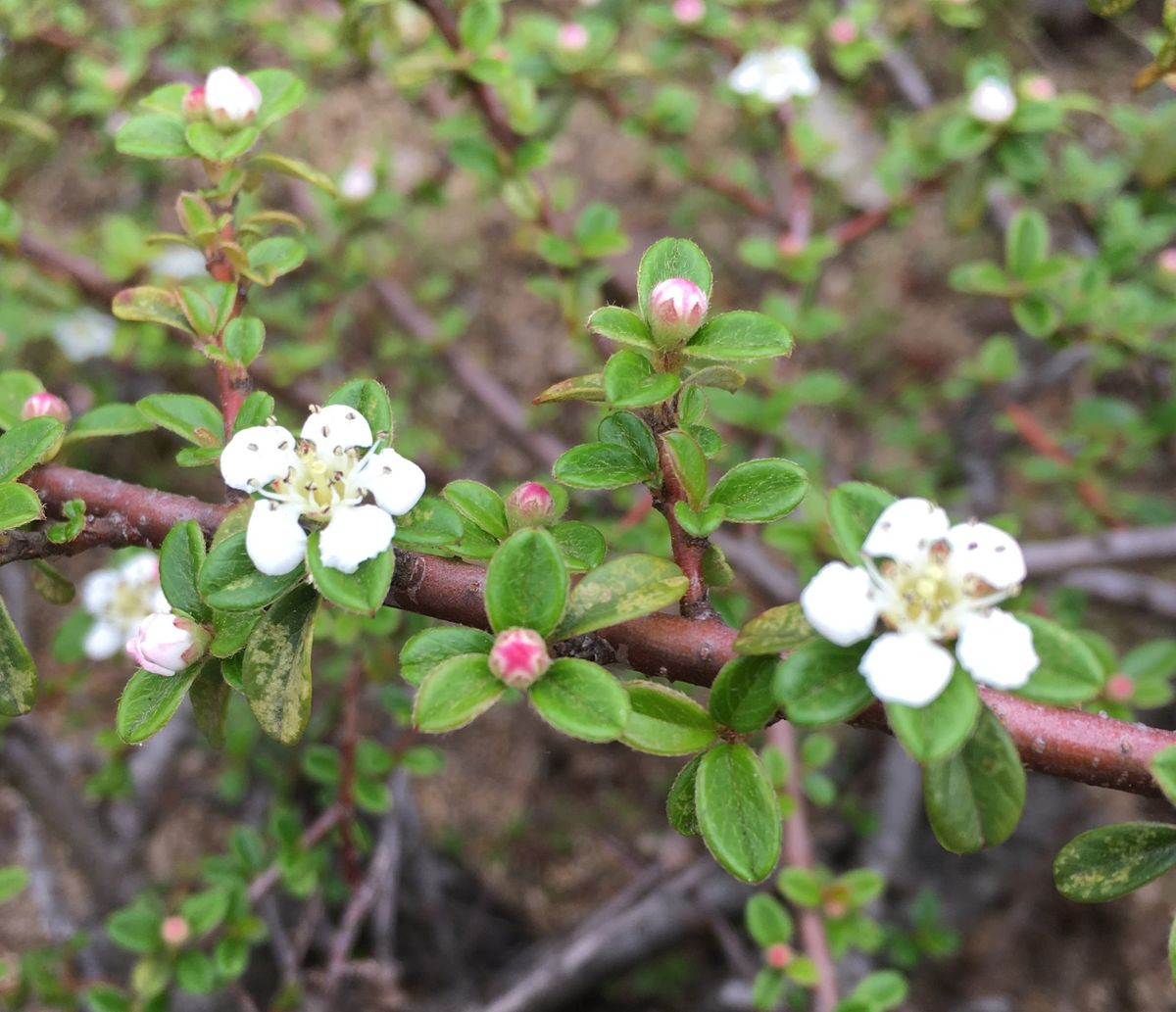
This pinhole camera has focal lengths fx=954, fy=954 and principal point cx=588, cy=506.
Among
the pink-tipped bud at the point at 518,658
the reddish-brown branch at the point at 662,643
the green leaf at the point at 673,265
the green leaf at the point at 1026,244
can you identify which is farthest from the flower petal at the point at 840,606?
the green leaf at the point at 1026,244

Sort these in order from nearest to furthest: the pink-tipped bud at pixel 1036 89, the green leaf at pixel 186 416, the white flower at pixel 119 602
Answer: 1. the green leaf at pixel 186 416
2. the white flower at pixel 119 602
3. the pink-tipped bud at pixel 1036 89

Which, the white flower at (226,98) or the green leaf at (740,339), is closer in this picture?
the green leaf at (740,339)

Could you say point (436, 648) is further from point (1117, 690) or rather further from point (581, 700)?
point (1117, 690)

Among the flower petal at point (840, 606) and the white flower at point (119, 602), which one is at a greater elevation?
the flower petal at point (840, 606)

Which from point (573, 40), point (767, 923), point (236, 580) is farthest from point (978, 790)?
point (573, 40)

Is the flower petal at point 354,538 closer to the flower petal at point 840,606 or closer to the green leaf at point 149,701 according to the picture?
the green leaf at point 149,701
